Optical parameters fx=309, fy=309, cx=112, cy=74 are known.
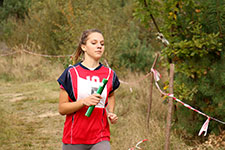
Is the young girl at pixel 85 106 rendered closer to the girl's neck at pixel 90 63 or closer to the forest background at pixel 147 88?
the girl's neck at pixel 90 63

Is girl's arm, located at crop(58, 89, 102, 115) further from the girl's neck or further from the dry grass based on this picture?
the dry grass

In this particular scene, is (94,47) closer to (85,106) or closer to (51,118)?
(85,106)

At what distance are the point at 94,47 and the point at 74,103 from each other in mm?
490

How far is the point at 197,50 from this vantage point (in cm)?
430

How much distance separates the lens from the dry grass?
4.77 m

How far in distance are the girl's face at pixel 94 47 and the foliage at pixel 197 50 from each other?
206 centimetres

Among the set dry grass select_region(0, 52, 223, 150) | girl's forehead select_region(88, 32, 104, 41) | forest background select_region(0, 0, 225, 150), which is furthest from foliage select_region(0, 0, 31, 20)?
girl's forehead select_region(88, 32, 104, 41)

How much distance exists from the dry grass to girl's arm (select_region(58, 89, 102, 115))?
7.22 feet

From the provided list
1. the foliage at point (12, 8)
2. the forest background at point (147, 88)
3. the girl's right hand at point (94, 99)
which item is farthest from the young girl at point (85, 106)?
the foliage at point (12, 8)

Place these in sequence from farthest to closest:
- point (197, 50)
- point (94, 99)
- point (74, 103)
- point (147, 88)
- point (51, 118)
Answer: point (147, 88) < point (51, 118) < point (197, 50) < point (74, 103) < point (94, 99)

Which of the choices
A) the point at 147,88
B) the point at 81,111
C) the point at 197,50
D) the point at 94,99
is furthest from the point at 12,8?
the point at 94,99

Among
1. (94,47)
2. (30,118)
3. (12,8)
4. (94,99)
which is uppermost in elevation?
(12,8)

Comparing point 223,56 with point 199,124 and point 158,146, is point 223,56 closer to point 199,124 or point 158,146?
point 199,124

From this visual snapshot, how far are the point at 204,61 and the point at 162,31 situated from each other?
87cm
